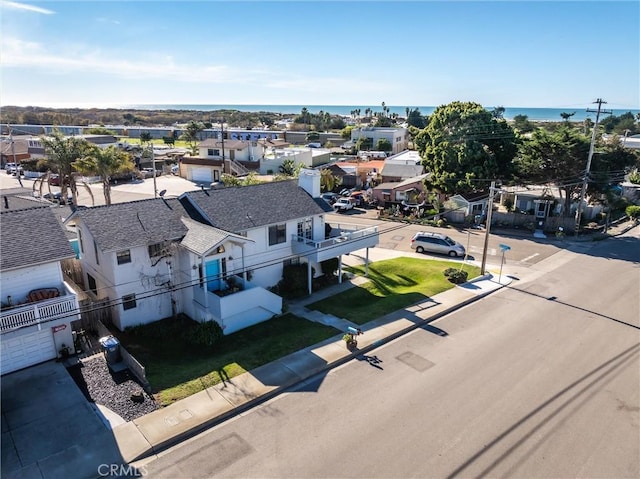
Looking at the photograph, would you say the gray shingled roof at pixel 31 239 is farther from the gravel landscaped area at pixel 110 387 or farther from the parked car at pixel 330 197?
the parked car at pixel 330 197

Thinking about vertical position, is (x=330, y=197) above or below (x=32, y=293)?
below

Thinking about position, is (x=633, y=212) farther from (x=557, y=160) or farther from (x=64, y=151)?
(x=64, y=151)

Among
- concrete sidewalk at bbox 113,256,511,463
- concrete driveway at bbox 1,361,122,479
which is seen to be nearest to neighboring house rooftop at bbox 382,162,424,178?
concrete sidewalk at bbox 113,256,511,463

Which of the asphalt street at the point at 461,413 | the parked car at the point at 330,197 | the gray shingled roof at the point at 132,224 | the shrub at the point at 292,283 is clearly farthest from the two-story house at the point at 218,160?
the asphalt street at the point at 461,413

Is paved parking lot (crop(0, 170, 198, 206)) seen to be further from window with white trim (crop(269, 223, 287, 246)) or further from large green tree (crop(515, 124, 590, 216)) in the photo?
large green tree (crop(515, 124, 590, 216))

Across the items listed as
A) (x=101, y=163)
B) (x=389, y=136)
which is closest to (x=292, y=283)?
(x=101, y=163)

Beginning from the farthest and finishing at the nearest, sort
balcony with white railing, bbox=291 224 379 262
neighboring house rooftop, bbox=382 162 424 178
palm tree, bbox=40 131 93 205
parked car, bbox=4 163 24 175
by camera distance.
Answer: parked car, bbox=4 163 24 175
neighboring house rooftop, bbox=382 162 424 178
palm tree, bbox=40 131 93 205
balcony with white railing, bbox=291 224 379 262

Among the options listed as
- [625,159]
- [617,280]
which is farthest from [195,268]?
[625,159]
